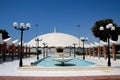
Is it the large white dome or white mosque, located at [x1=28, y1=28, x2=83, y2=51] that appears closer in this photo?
white mosque, located at [x1=28, y1=28, x2=83, y2=51]

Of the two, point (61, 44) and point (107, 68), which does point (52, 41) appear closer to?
point (61, 44)

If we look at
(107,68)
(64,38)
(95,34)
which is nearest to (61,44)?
(64,38)

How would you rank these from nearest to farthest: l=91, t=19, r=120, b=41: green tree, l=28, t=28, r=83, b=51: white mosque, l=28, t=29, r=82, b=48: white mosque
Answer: l=91, t=19, r=120, b=41: green tree < l=28, t=28, r=83, b=51: white mosque < l=28, t=29, r=82, b=48: white mosque

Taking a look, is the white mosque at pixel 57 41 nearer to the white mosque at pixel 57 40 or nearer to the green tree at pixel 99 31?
the white mosque at pixel 57 40

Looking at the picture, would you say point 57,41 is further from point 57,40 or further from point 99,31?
point 99,31

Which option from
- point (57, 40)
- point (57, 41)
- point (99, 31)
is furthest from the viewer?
point (57, 40)

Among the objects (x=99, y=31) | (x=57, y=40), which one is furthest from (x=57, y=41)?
(x=99, y=31)

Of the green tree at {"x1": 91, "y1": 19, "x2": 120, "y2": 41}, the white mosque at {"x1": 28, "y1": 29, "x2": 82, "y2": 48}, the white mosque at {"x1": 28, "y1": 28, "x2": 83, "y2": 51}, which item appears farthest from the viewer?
the white mosque at {"x1": 28, "y1": 29, "x2": 82, "y2": 48}

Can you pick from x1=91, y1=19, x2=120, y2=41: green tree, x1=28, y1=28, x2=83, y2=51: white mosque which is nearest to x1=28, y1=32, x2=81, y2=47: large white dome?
x1=28, y1=28, x2=83, y2=51: white mosque

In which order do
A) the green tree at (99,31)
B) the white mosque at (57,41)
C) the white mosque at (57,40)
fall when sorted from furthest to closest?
the white mosque at (57,40) → the white mosque at (57,41) → the green tree at (99,31)

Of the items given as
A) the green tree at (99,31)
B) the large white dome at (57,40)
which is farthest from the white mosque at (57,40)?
the green tree at (99,31)

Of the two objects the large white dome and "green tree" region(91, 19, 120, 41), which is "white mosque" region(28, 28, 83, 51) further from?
"green tree" region(91, 19, 120, 41)

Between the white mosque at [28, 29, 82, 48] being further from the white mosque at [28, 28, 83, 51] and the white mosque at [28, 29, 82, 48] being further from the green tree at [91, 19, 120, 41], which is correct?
the green tree at [91, 19, 120, 41]

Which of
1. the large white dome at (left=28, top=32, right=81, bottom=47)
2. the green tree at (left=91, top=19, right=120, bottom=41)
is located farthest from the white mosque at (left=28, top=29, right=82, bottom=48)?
the green tree at (left=91, top=19, right=120, bottom=41)
